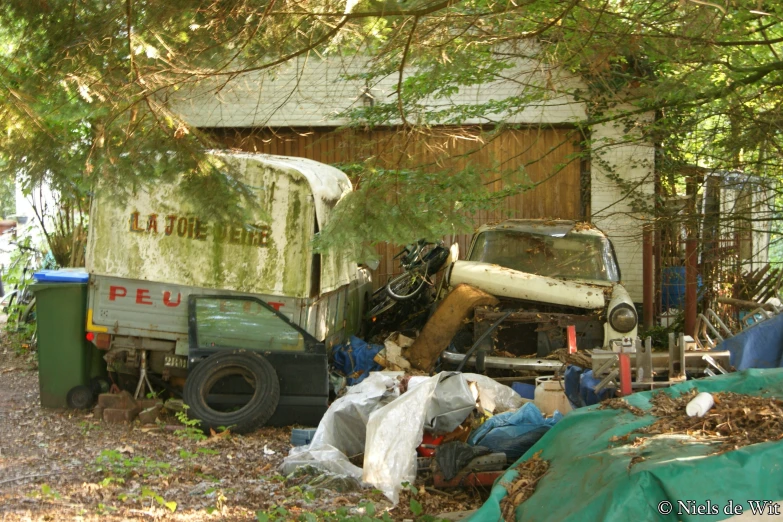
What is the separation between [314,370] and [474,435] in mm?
1960

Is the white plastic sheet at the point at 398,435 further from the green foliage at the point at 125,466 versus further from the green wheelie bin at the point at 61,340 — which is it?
the green wheelie bin at the point at 61,340

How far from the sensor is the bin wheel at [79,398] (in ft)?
25.2

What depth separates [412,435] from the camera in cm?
570

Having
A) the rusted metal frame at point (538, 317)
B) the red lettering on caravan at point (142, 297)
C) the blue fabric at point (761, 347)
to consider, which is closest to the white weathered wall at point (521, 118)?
the rusted metal frame at point (538, 317)

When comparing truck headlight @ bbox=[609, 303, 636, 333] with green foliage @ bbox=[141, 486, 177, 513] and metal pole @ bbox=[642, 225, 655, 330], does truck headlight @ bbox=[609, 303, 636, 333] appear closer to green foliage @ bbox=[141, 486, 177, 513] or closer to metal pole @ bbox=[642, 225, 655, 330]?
metal pole @ bbox=[642, 225, 655, 330]

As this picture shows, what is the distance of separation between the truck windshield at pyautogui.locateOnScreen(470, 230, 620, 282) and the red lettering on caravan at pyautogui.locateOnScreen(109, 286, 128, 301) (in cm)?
396

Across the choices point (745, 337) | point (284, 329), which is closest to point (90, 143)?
point (284, 329)

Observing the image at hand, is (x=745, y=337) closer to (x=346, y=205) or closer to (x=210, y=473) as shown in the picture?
(x=346, y=205)

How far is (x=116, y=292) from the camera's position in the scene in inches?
303

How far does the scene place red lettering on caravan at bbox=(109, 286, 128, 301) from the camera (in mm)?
7684

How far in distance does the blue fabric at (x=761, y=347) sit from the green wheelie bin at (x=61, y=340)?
613 cm

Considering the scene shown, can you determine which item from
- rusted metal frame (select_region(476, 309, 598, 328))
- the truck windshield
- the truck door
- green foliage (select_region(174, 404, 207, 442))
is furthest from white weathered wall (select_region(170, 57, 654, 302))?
green foliage (select_region(174, 404, 207, 442))

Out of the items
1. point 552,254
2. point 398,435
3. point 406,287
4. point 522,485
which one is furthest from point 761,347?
point 406,287

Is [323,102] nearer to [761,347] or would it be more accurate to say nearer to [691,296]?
[691,296]
